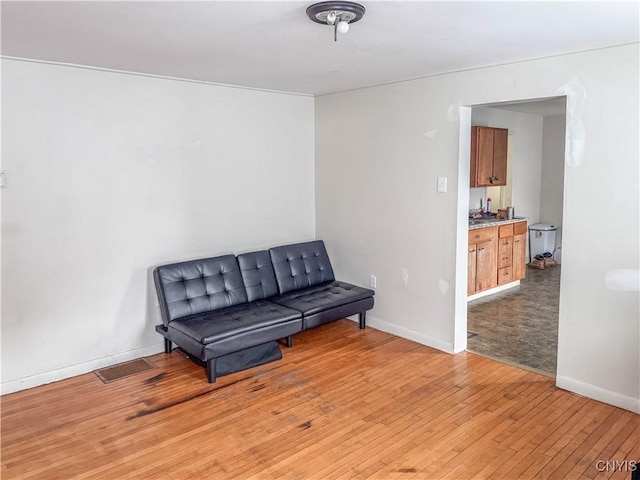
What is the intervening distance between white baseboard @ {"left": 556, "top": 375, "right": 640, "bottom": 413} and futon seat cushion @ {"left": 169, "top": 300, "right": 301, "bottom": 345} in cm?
196

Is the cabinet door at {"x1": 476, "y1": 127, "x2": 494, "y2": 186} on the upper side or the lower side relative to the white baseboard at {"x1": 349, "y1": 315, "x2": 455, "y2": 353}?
upper

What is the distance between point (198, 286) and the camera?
4016 mm

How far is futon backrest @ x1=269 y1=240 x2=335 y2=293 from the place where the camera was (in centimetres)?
456

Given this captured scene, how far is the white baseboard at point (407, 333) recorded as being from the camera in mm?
4133

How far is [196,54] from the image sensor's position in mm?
3174

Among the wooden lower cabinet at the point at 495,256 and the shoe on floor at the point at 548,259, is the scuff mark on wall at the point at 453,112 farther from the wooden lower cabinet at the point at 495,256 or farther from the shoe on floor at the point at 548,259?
the shoe on floor at the point at 548,259

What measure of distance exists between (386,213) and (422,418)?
6.43 feet

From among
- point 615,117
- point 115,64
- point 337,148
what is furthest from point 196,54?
point 615,117

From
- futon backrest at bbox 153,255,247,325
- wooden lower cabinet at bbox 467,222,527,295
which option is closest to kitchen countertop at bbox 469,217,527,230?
wooden lower cabinet at bbox 467,222,527,295

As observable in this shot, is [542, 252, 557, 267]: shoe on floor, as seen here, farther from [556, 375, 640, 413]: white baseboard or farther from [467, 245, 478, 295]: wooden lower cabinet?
[556, 375, 640, 413]: white baseboard

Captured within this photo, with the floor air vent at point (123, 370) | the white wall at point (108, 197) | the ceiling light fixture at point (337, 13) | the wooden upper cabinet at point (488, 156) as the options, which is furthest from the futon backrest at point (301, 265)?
the ceiling light fixture at point (337, 13)

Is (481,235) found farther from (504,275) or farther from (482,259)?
(504,275)

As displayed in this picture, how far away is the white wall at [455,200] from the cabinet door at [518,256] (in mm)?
2288

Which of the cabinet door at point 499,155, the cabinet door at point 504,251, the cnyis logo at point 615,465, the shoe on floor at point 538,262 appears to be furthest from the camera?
the shoe on floor at point 538,262
